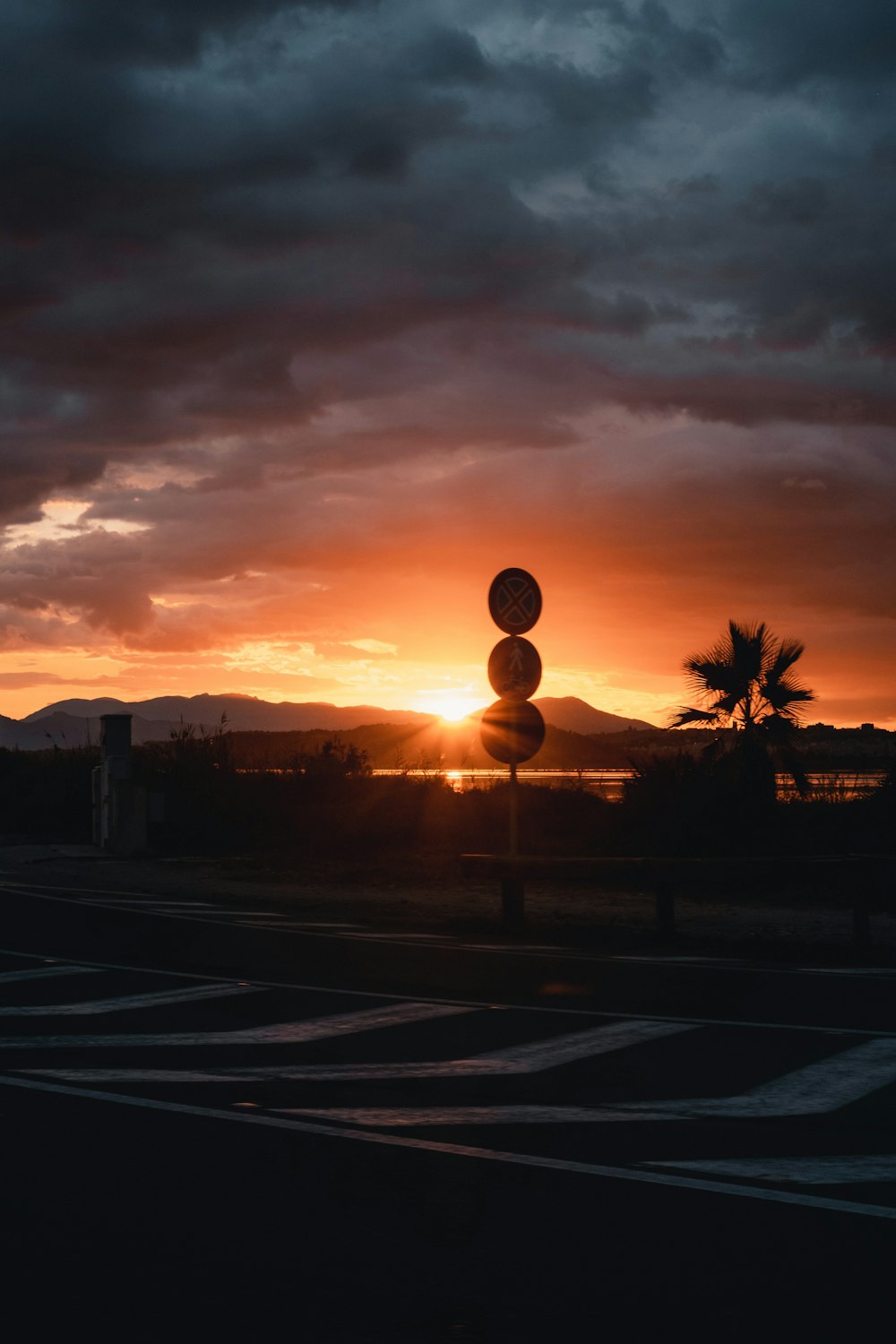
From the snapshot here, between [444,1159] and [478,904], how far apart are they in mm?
13910

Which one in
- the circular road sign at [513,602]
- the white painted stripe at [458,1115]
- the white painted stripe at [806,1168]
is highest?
the circular road sign at [513,602]

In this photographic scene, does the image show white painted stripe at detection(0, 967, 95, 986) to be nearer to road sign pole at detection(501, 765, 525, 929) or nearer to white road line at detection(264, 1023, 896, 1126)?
white road line at detection(264, 1023, 896, 1126)

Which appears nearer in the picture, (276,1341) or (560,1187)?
(276,1341)

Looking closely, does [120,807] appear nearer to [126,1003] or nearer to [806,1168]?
[126,1003]

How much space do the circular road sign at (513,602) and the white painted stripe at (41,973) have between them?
631cm

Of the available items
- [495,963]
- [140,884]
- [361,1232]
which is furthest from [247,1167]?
[140,884]

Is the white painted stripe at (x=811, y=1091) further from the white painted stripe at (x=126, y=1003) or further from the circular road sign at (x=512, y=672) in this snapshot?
the circular road sign at (x=512, y=672)

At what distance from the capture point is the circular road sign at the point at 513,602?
16.5 meters

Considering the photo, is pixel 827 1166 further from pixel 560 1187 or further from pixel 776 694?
pixel 776 694

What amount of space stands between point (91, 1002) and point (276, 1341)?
255 inches

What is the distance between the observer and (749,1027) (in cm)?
946

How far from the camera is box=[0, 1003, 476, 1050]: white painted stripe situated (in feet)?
28.5

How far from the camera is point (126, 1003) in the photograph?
10.3 m

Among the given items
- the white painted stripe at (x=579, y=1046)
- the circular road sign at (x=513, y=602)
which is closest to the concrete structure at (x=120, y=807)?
the circular road sign at (x=513, y=602)
